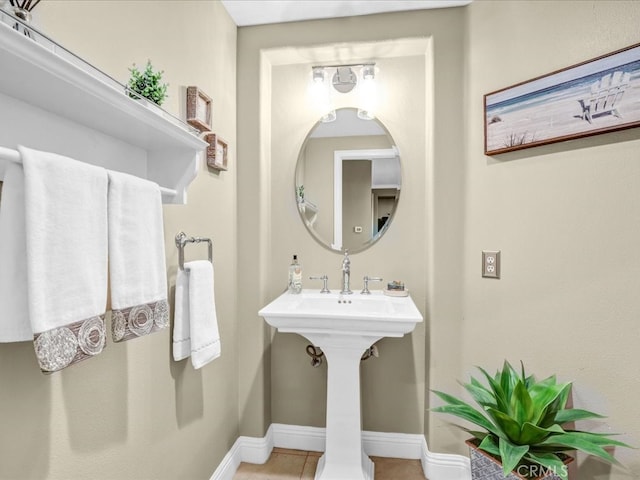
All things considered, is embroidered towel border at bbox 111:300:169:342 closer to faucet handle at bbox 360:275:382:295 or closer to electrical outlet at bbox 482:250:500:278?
faucet handle at bbox 360:275:382:295

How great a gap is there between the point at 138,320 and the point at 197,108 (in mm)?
934

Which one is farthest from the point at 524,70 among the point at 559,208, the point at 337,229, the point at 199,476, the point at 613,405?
the point at 199,476

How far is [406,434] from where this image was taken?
2002 millimetres

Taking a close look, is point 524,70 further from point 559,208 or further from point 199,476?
point 199,476

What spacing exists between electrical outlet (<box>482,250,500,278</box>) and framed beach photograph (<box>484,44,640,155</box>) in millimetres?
484

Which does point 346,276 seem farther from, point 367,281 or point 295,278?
point 295,278

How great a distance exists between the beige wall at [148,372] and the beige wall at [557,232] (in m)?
1.24

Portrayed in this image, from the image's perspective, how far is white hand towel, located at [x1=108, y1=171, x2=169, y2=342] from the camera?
812mm

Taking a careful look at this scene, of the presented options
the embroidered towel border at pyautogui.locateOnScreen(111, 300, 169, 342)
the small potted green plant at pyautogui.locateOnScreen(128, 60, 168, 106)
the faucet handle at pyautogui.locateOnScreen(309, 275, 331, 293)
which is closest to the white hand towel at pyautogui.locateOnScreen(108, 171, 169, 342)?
the embroidered towel border at pyautogui.locateOnScreen(111, 300, 169, 342)

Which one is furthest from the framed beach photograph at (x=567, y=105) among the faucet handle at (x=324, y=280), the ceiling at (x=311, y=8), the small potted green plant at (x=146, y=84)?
the small potted green plant at (x=146, y=84)

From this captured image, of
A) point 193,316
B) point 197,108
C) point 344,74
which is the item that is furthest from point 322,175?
point 193,316

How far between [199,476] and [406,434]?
1144 millimetres

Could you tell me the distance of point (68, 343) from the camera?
677 mm

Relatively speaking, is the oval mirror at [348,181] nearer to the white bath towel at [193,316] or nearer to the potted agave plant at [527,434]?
the white bath towel at [193,316]
